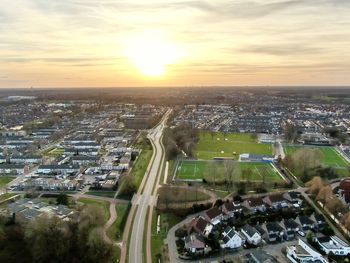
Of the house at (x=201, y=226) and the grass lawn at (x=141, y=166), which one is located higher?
the house at (x=201, y=226)

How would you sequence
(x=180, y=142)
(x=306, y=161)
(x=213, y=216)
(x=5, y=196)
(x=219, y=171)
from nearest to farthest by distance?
(x=213, y=216) < (x=5, y=196) < (x=219, y=171) < (x=306, y=161) < (x=180, y=142)

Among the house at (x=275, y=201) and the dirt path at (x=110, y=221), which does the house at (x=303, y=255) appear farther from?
the dirt path at (x=110, y=221)

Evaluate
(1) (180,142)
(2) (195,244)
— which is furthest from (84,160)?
(2) (195,244)

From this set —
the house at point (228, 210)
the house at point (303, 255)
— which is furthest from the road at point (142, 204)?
the house at point (303, 255)

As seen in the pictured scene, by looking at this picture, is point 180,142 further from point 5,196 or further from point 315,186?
point 5,196

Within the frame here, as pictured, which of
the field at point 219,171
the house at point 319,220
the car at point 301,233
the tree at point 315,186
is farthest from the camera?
the field at point 219,171
